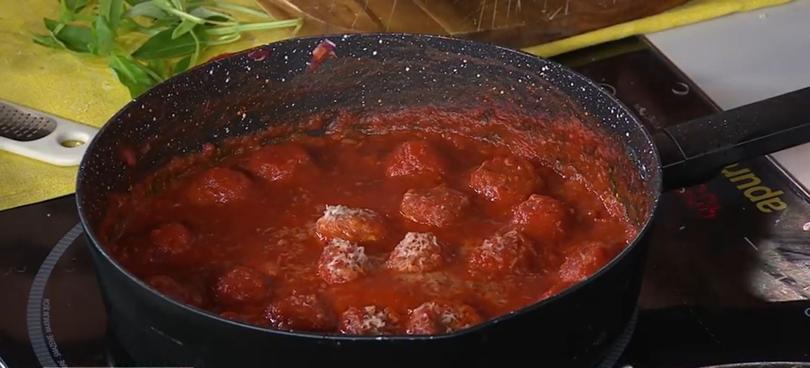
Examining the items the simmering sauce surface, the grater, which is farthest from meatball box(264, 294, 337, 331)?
the grater

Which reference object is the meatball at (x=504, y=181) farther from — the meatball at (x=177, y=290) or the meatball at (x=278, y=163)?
the meatball at (x=177, y=290)

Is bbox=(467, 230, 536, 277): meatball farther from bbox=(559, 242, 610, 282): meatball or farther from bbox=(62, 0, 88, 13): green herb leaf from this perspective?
bbox=(62, 0, 88, 13): green herb leaf

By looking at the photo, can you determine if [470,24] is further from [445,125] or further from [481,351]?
[481,351]

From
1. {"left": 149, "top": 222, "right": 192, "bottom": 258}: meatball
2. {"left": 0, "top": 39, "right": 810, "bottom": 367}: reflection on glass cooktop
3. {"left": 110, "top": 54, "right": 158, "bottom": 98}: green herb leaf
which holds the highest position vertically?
{"left": 149, "top": 222, "right": 192, "bottom": 258}: meatball

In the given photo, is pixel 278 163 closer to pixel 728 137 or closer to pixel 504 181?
pixel 504 181

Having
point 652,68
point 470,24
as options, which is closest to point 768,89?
point 652,68

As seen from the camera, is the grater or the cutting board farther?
the cutting board

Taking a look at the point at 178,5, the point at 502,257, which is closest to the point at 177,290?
the point at 502,257
